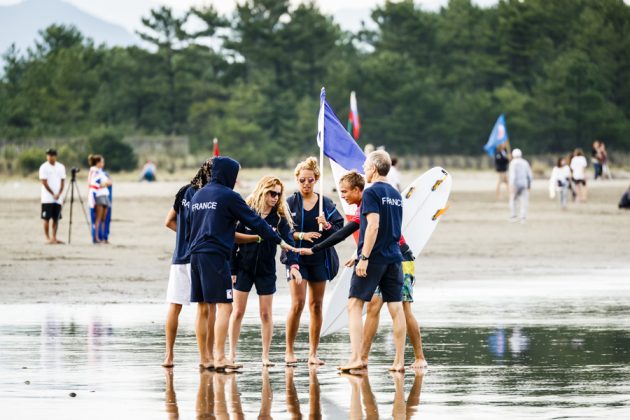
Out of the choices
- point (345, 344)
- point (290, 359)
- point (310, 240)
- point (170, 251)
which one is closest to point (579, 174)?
point (170, 251)

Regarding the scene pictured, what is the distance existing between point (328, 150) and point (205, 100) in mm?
93058

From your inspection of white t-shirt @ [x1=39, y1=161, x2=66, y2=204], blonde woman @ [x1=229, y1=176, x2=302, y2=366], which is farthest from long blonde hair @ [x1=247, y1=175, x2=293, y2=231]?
white t-shirt @ [x1=39, y1=161, x2=66, y2=204]

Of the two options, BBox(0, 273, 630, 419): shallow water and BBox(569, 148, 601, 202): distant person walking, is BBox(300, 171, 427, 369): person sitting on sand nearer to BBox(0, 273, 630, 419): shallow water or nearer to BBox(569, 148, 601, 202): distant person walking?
BBox(0, 273, 630, 419): shallow water

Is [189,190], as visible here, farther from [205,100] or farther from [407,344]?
[205,100]

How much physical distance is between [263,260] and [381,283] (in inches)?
37.9

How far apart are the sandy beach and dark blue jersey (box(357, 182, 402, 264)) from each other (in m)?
6.14

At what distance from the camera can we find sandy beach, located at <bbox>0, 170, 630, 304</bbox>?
18375mm

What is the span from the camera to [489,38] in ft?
344

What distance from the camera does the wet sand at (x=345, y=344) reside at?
9.13 metres

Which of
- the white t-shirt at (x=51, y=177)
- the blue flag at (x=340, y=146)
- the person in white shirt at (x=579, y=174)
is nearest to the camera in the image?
the blue flag at (x=340, y=146)

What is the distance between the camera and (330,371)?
10781 millimetres

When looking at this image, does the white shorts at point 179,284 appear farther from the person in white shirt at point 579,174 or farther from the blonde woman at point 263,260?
the person in white shirt at point 579,174

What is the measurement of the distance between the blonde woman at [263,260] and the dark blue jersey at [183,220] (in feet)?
1.35

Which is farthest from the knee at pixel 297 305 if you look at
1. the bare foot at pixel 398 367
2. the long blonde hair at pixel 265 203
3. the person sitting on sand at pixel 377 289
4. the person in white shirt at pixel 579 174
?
the person in white shirt at pixel 579 174
